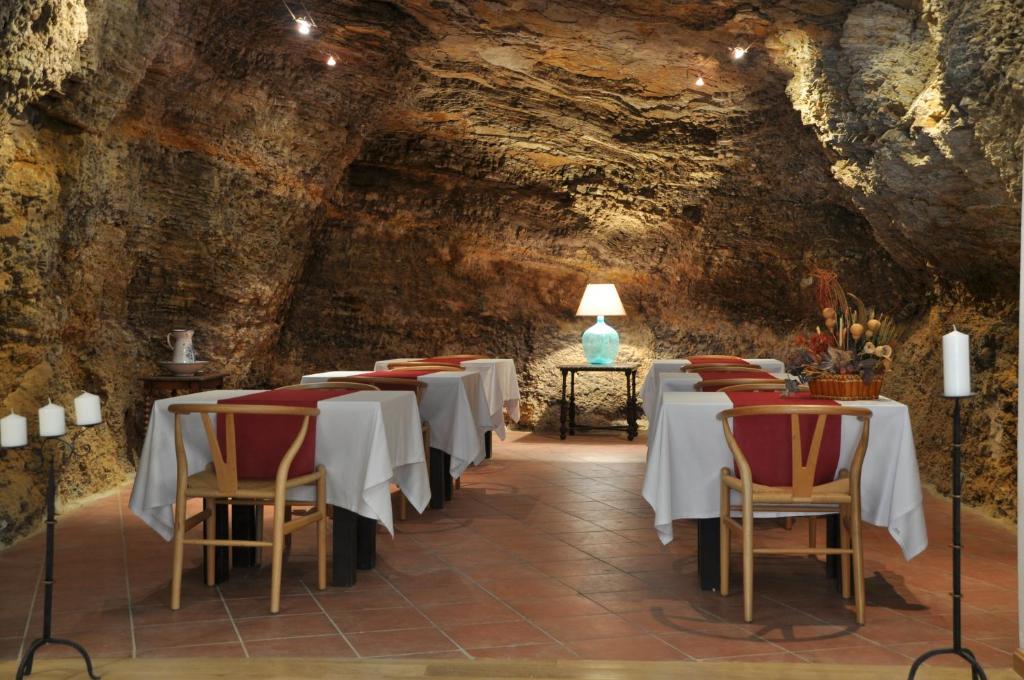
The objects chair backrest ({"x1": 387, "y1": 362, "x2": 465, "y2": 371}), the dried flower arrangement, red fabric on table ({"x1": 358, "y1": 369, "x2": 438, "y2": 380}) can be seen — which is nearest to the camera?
the dried flower arrangement

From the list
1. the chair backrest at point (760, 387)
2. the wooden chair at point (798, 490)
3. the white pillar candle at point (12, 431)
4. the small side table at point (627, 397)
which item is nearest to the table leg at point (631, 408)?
the small side table at point (627, 397)

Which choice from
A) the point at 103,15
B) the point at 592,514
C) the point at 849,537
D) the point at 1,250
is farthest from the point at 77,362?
the point at 849,537

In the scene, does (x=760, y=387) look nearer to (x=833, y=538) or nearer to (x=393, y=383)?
(x=833, y=538)

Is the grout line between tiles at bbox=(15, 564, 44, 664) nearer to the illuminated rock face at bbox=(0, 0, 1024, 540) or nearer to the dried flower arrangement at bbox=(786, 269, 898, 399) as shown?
the illuminated rock face at bbox=(0, 0, 1024, 540)

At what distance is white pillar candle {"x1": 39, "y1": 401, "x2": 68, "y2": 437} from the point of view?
277 centimetres

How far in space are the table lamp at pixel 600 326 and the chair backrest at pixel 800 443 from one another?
567 centimetres

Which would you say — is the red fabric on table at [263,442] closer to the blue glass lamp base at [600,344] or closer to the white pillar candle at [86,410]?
the white pillar candle at [86,410]

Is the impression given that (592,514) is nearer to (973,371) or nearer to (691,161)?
(973,371)

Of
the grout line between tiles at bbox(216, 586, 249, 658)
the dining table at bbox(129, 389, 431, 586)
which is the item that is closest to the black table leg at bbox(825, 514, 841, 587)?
the dining table at bbox(129, 389, 431, 586)

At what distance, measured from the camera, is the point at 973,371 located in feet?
19.1

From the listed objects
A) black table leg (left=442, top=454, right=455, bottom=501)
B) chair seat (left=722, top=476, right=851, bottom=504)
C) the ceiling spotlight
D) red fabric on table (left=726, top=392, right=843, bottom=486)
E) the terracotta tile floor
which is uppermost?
the ceiling spotlight

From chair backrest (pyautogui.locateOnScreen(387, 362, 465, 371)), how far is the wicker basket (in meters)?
2.94

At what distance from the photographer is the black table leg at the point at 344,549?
3945mm

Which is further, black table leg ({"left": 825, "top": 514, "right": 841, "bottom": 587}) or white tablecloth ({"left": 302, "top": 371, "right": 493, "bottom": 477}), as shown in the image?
white tablecloth ({"left": 302, "top": 371, "right": 493, "bottom": 477})
